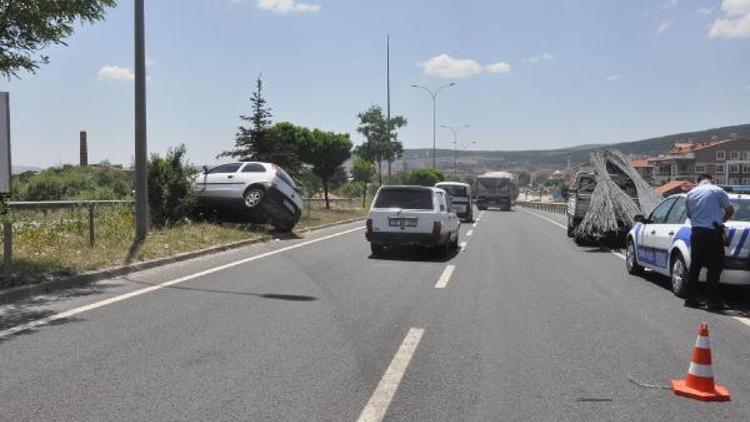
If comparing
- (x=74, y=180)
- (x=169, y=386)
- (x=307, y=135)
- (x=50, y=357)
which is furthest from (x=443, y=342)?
(x=74, y=180)

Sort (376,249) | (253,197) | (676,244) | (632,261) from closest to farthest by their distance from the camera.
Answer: (676,244) → (632,261) → (376,249) → (253,197)

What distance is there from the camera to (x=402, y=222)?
15016mm

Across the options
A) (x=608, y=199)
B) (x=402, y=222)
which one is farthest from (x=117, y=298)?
(x=608, y=199)

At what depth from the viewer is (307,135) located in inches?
1452

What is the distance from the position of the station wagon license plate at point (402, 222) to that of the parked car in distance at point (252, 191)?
17.5 ft

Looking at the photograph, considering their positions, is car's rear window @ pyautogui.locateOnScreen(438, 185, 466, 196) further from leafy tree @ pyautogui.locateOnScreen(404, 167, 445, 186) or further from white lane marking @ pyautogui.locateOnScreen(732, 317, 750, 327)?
leafy tree @ pyautogui.locateOnScreen(404, 167, 445, 186)

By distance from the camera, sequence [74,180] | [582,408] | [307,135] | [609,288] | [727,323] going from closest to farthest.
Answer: [582,408] < [727,323] < [609,288] < [307,135] < [74,180]

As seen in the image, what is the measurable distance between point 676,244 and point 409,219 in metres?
6.22

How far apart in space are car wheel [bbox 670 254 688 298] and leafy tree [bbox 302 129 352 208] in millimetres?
28284

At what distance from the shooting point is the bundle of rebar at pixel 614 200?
59.0ft

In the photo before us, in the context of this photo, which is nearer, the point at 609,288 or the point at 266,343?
the point at 266,343

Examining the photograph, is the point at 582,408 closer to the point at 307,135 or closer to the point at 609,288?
the point at 609,288

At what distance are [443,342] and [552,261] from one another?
8595mm

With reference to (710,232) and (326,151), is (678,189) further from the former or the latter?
(710,232)
